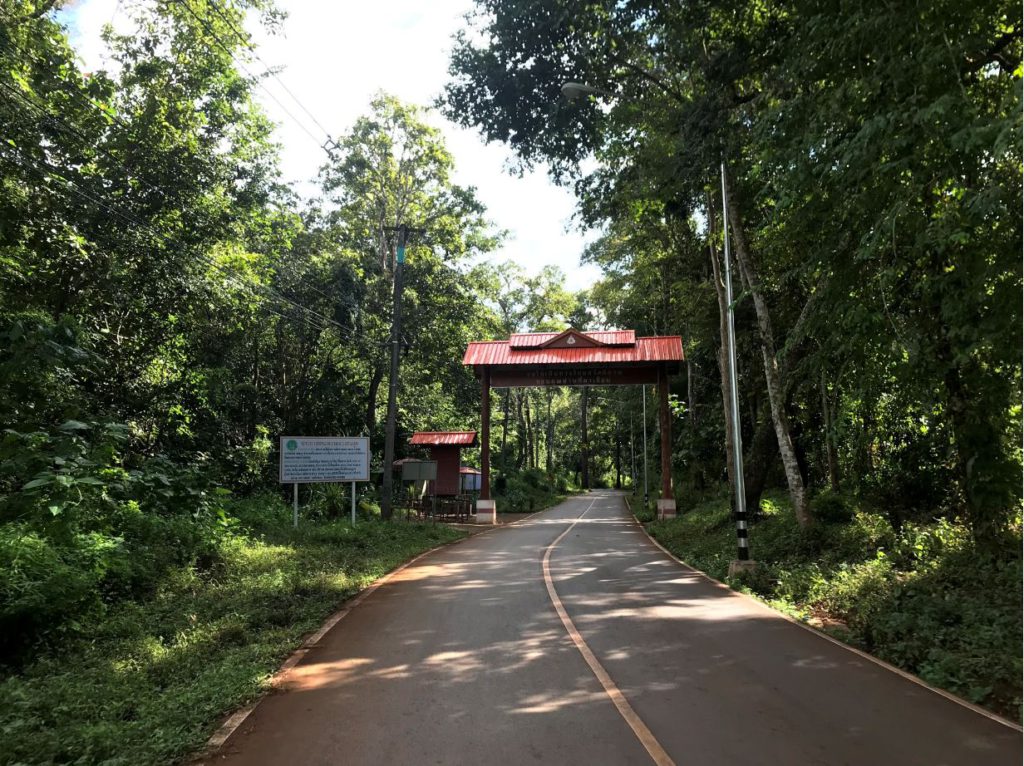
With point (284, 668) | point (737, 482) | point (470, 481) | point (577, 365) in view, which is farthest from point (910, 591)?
point (470, 481)

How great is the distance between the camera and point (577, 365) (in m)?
23.7

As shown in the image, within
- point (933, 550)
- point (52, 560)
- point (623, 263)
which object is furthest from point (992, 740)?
point (623, 263)

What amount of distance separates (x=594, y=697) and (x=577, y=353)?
63.7 ft

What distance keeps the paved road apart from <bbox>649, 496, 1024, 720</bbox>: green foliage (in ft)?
1.70

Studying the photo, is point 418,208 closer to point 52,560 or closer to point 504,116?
point 504,116

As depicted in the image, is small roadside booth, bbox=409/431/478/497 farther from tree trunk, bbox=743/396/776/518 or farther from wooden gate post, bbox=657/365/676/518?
tree trunk, bbox=743/396/776/518

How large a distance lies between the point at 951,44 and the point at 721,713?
587 cm

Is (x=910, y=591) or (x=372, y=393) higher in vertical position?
(x=372, y=393)

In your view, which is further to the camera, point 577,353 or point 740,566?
point 577,353

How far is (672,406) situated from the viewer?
A: 25.8 m

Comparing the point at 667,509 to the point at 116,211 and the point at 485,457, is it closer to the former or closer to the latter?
the point at 485,457

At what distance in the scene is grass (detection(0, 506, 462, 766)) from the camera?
13.4 feet

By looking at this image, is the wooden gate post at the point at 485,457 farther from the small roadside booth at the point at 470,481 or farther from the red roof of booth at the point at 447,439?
the small roadside booth at the point at 470,481

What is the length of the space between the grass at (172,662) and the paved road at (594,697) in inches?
16.3
